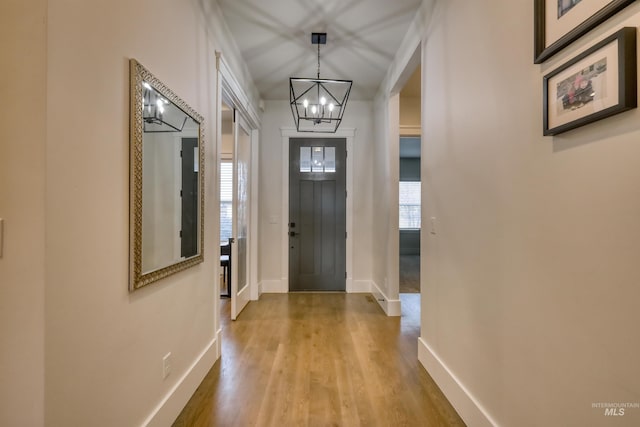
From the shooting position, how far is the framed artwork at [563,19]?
96cm

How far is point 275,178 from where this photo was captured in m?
4.76

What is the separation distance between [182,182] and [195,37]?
1034 millimetres

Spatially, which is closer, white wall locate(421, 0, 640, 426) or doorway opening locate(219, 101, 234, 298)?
white wall locate(421, 0, 640, 426)

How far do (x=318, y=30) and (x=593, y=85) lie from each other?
2489mm

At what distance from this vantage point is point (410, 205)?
9.12 meters

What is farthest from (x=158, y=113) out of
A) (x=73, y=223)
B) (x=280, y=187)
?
(x=280, y=187)

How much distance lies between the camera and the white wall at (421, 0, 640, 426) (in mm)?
936

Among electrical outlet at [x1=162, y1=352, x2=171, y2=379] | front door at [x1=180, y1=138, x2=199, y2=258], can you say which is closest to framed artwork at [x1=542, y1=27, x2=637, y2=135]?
front door at [x1=180, y1=138, x2=199, y2=258]

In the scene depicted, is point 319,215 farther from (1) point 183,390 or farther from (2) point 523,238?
(2) point 523,238

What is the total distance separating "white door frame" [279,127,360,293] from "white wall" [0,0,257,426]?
3.06 m

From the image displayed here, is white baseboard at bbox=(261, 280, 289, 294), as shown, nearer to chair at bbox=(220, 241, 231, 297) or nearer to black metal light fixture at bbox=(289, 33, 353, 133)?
chair at bbox=(220, 241, 231, 297)

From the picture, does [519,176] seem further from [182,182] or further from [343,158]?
[343,158]

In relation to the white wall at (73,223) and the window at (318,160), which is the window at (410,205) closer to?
the window at (318,160)

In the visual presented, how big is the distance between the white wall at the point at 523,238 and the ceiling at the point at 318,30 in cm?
65
